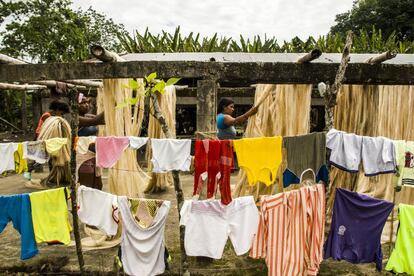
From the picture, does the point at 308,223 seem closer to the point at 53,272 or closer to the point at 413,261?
the point at 413,261

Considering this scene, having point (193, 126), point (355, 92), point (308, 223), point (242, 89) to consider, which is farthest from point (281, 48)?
point (308, 223)

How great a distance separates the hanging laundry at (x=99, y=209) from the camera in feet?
12.7

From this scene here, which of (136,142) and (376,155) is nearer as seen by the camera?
(376,155)

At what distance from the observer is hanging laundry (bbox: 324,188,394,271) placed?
371 centimetres

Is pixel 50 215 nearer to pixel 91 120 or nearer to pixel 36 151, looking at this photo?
pixel 36 151

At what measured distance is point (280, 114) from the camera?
530 centimetres

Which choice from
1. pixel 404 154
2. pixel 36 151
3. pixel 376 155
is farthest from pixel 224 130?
pixel 36 151

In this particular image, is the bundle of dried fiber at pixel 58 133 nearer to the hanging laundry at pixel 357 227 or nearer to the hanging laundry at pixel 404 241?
the hanging laundry at pixel 357 227

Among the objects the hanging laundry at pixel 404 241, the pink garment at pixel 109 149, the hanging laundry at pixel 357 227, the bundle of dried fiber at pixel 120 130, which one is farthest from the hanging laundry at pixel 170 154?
the hanging laundry at pixel 404 241

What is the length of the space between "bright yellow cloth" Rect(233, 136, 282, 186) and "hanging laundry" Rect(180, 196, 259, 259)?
30 cm

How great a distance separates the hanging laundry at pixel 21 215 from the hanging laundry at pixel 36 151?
727 mm

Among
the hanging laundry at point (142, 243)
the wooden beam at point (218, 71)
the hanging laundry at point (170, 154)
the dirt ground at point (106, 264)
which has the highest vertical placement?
the wooden beam at point (218, 71)

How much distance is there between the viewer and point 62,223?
386 centimetres

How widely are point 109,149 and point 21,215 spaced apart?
44.1 inches
